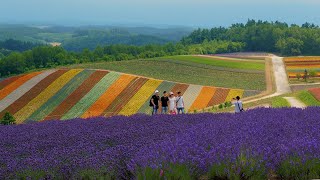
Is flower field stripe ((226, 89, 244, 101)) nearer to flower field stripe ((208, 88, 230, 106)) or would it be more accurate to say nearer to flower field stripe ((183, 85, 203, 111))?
flower field stripe ((208, 88, 230, 106))

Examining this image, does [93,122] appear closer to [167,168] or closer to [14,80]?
[167,168]

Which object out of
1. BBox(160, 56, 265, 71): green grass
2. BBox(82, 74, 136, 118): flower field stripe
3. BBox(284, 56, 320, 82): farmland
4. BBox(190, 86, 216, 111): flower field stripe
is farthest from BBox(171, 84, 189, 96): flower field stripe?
BBox(160, 56, 265, 71): green grass

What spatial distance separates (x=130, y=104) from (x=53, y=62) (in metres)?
60.0

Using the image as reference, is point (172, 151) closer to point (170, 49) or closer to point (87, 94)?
point (87, 94)

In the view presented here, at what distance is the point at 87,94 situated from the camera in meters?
52.1

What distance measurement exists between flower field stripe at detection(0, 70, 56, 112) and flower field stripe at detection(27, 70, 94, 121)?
390cm

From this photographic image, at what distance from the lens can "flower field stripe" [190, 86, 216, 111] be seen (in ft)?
150

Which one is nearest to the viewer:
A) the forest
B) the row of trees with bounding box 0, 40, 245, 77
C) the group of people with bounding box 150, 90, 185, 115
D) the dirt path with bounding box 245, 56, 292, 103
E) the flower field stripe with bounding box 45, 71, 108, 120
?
the group of people with bounding box 150, 90, 185, 115

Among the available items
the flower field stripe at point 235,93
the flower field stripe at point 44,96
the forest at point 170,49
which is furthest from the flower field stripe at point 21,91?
the forest at point 170,49

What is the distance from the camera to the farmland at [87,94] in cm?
4634

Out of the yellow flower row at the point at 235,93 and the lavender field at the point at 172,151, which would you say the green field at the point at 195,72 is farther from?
the lavender field at the point at 172,151

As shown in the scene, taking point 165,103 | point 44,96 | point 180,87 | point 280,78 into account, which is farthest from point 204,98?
point 165,103

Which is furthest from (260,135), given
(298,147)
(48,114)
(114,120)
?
(48,114)

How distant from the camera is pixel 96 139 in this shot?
9617mm
